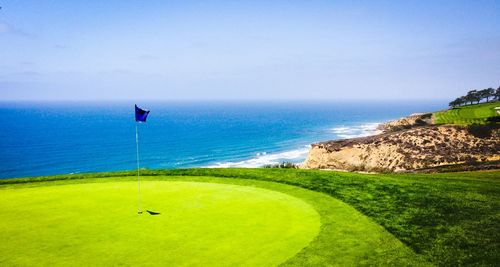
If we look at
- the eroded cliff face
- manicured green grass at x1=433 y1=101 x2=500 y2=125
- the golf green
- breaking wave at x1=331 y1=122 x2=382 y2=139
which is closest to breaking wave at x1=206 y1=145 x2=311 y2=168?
breaking wave at x1=331 y1=122 x2=382 y2=139

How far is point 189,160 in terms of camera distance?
7962 cm

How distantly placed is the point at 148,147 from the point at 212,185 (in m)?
89.6

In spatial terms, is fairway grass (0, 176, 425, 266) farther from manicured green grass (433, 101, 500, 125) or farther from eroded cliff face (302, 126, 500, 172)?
manicured green grass (433, 101, 500, 125)

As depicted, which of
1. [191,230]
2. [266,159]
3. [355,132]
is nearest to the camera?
[191,230]

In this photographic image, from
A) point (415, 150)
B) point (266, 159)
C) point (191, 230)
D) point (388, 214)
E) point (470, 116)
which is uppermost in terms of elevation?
point (470, 116)

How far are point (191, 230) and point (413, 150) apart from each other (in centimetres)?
3294

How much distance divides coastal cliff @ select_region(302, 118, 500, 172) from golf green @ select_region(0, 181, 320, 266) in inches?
920

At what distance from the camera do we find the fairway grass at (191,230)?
25.9 ft

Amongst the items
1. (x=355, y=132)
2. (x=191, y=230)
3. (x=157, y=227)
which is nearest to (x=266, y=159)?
(x=355, y=132)

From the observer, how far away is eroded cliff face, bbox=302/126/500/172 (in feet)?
111

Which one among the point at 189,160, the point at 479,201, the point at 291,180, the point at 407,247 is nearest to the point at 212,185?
the point at 291,180

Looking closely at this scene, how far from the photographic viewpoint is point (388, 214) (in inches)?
455

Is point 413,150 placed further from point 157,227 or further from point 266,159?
point 266,159

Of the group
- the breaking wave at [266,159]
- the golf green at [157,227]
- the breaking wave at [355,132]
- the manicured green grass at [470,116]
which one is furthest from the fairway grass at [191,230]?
the breaking wave at [355,132]
